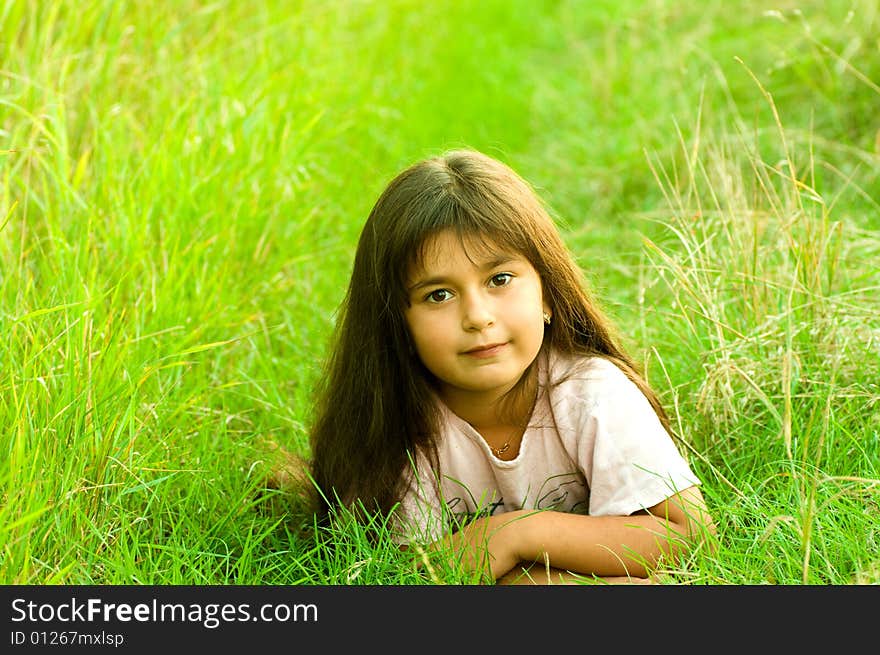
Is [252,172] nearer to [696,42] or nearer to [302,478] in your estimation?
[302,478]

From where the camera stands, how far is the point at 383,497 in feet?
8.33

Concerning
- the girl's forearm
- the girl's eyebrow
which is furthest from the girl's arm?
the girl's eyebrow

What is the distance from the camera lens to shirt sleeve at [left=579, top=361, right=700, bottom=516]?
2.35 meters

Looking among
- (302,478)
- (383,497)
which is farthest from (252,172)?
(383,497)

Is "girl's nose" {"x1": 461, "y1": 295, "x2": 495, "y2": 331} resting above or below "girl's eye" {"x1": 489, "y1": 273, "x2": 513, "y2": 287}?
below

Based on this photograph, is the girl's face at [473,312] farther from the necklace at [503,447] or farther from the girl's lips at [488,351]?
the necklace at [503,447]

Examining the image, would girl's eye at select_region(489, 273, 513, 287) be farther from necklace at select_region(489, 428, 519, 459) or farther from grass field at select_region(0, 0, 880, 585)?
grass field at select_region(0, 0, 880, 585)

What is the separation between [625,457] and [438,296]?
488mm

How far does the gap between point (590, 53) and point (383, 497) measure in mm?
4839

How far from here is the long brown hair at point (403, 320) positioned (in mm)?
2389

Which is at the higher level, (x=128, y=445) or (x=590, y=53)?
(x=590, y=53)

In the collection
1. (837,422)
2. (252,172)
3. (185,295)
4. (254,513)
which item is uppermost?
(252,172)
